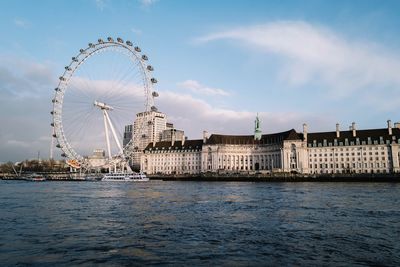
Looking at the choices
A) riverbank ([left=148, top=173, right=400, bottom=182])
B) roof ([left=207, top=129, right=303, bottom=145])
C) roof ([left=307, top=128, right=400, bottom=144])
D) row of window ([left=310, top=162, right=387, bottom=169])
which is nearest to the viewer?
riverbank ([left=148, top=173, right=400, bottom=182])

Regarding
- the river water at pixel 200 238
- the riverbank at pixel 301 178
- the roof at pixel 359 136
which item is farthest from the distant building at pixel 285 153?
the river water at pixel 200 238

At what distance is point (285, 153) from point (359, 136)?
86.3ft

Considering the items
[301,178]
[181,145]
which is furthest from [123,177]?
[181,145]

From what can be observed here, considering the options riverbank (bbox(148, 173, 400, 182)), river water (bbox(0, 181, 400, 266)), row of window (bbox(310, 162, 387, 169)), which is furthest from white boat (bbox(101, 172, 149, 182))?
river water (bbox(0, 181, 400, 266))

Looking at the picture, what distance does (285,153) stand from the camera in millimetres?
134500

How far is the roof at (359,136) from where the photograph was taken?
11781 centimetres

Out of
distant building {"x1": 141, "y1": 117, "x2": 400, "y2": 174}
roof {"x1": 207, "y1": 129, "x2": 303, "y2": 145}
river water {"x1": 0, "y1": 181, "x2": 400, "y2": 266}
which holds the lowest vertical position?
river water {"x1": 0, "y1": 181, "x2": 400, "y2": 266}

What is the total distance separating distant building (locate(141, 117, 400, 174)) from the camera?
389ft

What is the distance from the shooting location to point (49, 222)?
21.8m

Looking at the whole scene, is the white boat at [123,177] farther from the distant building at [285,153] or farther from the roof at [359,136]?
the roof at [359,136]

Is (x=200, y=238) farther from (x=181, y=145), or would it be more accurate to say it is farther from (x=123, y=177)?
(x=181, y=145)

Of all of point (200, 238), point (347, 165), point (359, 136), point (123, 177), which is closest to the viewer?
point (200, 238)

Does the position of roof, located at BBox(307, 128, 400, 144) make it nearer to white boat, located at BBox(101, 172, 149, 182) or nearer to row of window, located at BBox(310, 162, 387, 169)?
row of window, located at BBox(310, 162, 387, 169)

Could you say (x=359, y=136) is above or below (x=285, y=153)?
above
